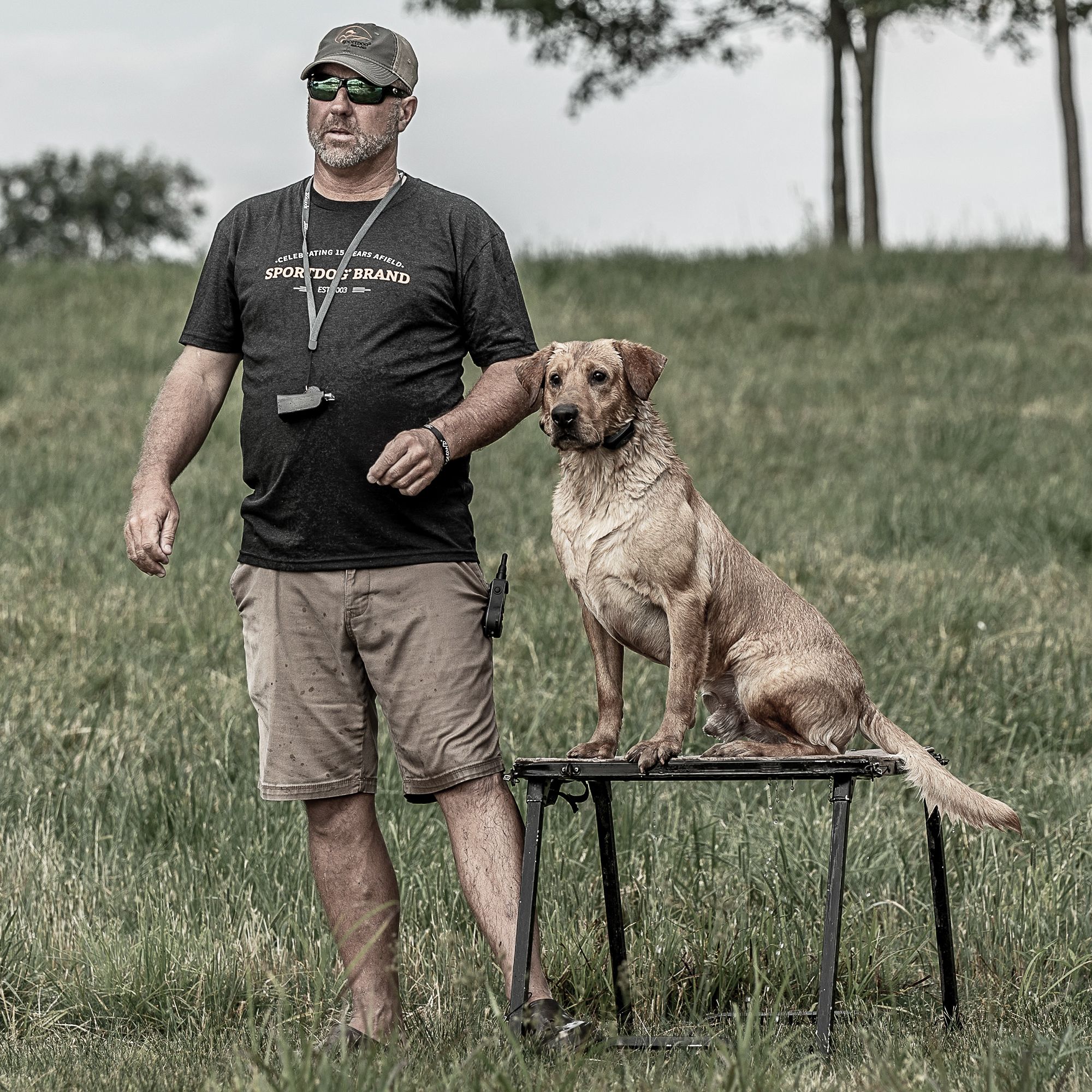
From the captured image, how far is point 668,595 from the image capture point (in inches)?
145

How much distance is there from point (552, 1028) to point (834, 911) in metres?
0.80

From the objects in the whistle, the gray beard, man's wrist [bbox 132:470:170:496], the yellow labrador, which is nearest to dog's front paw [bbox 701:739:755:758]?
the yellow labrador

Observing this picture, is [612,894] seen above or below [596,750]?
below

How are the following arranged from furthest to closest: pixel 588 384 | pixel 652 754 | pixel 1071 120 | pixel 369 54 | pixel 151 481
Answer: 1. pixel 1071 120
2. pixel 151 481
3. pixel 369 54
4. pixel 588 384
5. pixel 652 754

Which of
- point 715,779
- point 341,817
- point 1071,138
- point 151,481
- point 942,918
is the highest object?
point 1071,138

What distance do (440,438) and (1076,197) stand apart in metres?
16.4

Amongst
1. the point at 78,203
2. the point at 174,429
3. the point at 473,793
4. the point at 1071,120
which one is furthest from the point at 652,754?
the point at 78,203

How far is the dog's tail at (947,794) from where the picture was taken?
12.3 ft

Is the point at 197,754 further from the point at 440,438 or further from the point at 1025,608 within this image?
the point at 1025,608

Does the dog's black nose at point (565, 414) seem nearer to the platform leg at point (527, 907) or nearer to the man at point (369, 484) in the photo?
the man at point (369, 484)

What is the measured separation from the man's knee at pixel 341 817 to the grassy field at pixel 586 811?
0.38 meters

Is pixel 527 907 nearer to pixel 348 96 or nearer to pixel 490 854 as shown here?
pixel 490 854

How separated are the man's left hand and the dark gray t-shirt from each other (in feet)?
0.54

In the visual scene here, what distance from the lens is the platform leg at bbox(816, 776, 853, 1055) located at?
11.6ft
